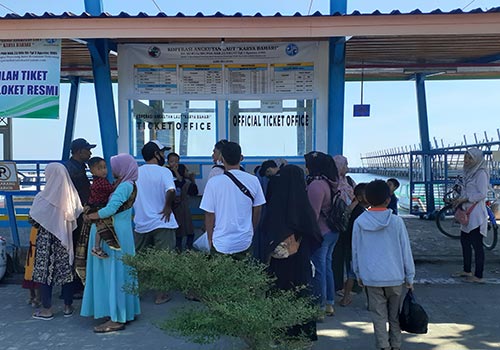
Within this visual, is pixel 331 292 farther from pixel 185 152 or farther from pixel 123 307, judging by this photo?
pixel 185 152

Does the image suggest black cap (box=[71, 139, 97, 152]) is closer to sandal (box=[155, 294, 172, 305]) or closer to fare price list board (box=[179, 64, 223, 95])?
sandal (box=[155, 294, 172, 305])

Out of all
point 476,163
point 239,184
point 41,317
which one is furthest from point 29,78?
point 476,163

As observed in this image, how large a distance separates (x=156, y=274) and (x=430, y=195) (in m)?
9.43

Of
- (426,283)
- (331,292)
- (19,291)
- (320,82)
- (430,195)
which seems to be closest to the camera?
(331,292)

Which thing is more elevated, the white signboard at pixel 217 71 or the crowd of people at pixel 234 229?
the white signboard at pixel 217 71

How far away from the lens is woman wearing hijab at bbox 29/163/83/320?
461cm

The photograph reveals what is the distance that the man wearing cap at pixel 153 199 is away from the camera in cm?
494

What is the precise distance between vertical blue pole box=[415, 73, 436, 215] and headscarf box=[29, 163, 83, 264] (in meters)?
7.99

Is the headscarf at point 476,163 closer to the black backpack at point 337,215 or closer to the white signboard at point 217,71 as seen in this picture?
the white signboard at point 217,71

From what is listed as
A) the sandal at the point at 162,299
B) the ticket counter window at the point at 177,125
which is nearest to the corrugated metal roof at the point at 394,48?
the ticket counter window at the point at 177,125

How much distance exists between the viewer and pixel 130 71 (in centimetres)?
677

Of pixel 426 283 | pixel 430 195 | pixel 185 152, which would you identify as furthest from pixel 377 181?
pixel 430 195

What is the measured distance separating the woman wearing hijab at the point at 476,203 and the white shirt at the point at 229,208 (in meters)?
3.35

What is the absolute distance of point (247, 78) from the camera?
673 cm
